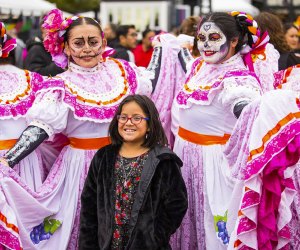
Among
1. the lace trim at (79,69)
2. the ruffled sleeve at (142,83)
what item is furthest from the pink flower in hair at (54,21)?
the ruffled sleeve at (142,83)

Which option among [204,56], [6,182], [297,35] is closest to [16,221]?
[6,182]

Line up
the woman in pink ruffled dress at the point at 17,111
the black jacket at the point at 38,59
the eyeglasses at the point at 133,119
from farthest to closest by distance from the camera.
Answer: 1. the black jacket at the point at 38,59
2. the woman in pink ruffled dress at the point at 17,111
3. the eyeglasses at the point at 133,119

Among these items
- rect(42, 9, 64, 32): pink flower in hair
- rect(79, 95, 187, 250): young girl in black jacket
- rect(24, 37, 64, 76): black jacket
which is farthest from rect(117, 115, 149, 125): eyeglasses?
rect(24, 37, 64, 76): black jacket

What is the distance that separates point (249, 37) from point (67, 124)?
121 centimetres

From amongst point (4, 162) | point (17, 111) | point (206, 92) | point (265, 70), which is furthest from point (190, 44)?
point (4, 162)

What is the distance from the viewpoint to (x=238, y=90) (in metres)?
4.03

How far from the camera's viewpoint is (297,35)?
7.85m

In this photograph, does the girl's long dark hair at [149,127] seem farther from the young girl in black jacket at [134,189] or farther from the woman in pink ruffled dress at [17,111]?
the woman in pink ruffled dress at [17,111]

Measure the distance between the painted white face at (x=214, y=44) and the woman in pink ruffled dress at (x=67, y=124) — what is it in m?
0.55

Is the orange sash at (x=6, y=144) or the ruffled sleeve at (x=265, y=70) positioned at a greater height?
the ruffled sleeve at (x=265, y=70)

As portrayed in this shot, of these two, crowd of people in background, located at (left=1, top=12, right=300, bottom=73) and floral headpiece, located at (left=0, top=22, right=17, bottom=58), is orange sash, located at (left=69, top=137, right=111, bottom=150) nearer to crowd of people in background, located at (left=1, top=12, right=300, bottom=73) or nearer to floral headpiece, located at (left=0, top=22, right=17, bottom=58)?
floral headpiece, located at (left=0, top=22, right=17, bottom=58)

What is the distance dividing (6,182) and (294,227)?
5.20 feet

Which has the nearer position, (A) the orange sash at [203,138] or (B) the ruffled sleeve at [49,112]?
(B) the ruffled sleeve at [49,112]

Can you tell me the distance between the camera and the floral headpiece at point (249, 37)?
14.3 ft
